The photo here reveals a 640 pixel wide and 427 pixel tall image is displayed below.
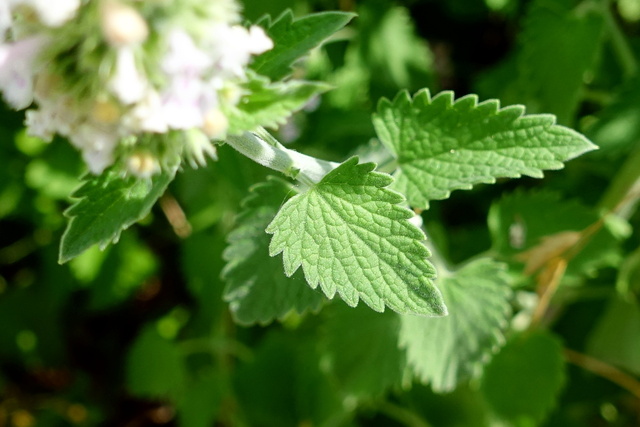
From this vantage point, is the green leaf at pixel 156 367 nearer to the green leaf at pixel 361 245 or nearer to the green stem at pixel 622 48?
the green leaf at pixel 361 245

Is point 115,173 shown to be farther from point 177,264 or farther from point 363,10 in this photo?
point 177,264

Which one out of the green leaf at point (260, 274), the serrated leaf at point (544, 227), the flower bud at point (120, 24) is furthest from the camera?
the serrated leaf at point (544, 227)

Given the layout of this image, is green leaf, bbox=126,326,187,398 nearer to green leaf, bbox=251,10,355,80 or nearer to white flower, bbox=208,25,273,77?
green leaf, bbox=251,10,355,80

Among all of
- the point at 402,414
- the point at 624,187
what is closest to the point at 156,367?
the point at 402,414

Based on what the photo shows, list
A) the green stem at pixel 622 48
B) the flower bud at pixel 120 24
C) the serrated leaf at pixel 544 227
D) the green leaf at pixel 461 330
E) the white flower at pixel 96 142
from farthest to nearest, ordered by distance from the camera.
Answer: the green stem at pixel 622 48 → the serrated leaf at pixel 544 227 → the green leaf at pixel 461 330 → the white flower at pixel 96 142 → the flower bud at pixel 120 24

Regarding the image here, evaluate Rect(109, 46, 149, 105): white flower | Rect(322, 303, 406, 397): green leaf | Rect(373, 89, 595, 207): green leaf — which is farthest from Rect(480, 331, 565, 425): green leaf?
Rect(109, 46, 149, 105): white flower

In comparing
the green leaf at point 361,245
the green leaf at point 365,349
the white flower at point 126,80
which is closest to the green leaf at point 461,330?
the green leaf at point 365,349
